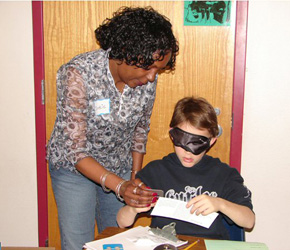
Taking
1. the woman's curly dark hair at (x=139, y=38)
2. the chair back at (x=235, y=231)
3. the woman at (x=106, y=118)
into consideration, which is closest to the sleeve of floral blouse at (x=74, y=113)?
the woman at (x=106, y=118)

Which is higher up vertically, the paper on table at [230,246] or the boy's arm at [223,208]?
the boy's arm at [223,208]

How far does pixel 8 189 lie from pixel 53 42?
1297 mm

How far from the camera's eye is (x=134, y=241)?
61.7 inches

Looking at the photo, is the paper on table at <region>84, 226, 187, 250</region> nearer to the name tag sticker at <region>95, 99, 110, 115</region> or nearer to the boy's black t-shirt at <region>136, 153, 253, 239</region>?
the boy's black t-shirt at <region>136, 153, 253, 239</region>

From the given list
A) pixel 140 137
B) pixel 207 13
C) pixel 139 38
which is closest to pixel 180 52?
pixel 207 13

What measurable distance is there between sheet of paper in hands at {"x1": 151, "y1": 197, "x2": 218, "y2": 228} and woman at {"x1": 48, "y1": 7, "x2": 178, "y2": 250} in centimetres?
6

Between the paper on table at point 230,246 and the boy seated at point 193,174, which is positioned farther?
the boy seated at point 193,174

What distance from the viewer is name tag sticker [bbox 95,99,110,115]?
192cm

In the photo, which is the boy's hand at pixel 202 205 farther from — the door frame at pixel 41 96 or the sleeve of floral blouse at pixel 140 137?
the door frame at pixel 41 96

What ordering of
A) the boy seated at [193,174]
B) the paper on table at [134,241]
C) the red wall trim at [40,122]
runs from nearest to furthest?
the paper on table at [134,241] → the boy seated at [193,174] → the red wall trim at [40,122]

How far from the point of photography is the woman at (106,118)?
1723 mm

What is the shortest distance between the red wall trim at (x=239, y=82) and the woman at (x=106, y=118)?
2.87 feet

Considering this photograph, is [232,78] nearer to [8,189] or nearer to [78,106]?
[78,106]

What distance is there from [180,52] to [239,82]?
51 centimetres
